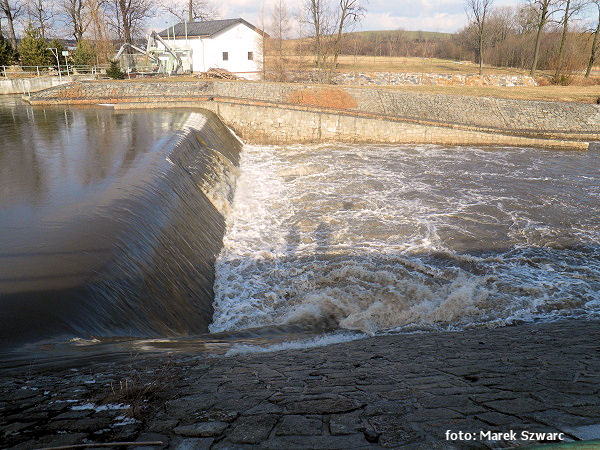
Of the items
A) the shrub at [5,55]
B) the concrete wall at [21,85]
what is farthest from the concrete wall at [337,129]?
the shrub at [5,55]

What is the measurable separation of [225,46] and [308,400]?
36.2m

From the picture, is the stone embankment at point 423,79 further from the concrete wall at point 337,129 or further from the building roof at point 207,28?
the concrete wall at point 337,129

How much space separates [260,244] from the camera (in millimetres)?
10562

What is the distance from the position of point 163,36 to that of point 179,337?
38.1m

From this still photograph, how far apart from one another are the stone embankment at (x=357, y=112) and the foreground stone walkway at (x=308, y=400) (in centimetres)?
1875

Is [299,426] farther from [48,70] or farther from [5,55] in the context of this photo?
[5,55]

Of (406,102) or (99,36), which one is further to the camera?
(99,36)

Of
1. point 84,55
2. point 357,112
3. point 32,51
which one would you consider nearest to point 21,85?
point 32,51

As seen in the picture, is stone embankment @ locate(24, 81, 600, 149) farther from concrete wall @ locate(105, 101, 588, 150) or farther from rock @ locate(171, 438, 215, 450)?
rock @ locate(171, 438, 215, 450)

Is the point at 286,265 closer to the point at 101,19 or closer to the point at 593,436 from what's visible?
the point at 593,436

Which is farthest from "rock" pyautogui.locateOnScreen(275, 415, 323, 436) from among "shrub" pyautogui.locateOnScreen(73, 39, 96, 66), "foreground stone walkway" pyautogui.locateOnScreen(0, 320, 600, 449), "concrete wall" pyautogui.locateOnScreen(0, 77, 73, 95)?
"shrub" pyautogui.locateOnScreen(73, 39, 96, 66)

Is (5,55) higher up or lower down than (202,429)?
higher up

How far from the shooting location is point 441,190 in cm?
1497

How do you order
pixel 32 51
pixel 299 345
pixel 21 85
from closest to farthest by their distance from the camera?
pixel 299 345 → pixel 21 85 → pixel 32 51
